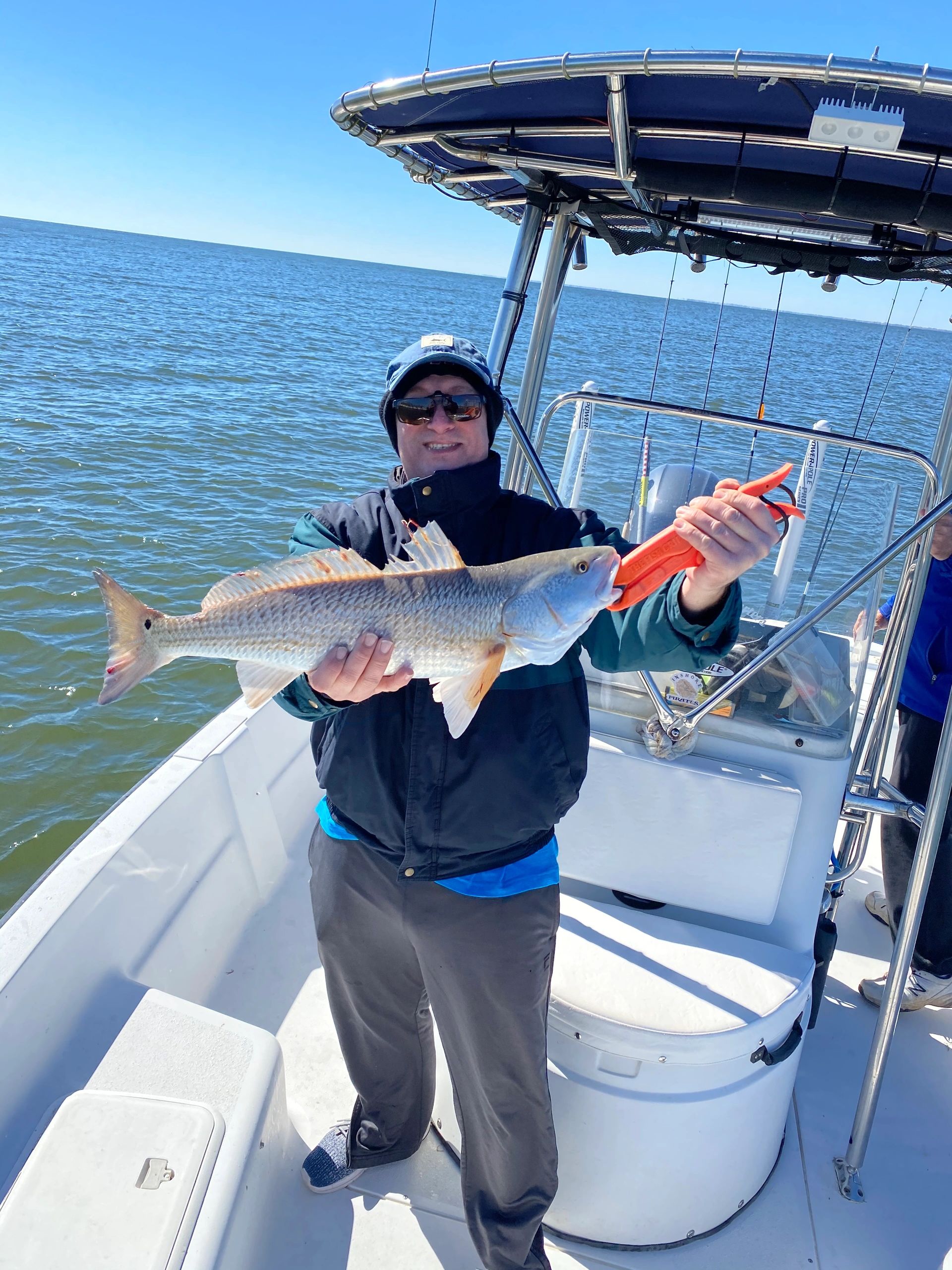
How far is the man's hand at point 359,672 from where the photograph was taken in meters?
2.05

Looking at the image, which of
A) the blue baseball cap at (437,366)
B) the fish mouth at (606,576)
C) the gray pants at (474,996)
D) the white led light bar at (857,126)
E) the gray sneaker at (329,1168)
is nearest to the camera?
the fish mouth at (606,576)

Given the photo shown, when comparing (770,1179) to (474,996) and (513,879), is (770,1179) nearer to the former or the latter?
(474,996)

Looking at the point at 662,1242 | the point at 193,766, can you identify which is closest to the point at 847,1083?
the point at 662,1242

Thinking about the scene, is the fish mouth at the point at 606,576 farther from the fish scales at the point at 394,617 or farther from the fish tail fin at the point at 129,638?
the fish tail fin at the point at 129,638

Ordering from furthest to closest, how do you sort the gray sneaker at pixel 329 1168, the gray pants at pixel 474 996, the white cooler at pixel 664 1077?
the gray sneaker at pixel 329 1168 < the white cooler at pixel 664 1077 < the gray pants at pixel 474 996

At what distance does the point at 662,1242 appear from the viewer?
2770mm

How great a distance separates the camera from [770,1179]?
10.1 feet

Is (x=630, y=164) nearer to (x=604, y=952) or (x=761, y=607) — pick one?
(x=761, y=607)

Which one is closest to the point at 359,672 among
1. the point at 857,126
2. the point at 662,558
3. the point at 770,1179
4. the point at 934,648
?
the point at 662,558

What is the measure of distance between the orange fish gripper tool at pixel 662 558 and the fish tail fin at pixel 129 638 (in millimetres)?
1258

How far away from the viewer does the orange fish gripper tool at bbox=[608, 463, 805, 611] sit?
184 cm

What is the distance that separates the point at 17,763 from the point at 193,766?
4.78m

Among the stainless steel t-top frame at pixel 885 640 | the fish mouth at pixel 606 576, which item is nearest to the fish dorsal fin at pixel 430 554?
the fish mouth at pixel 606 576

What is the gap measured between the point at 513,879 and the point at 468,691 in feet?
2.04
